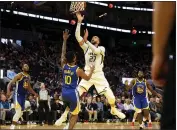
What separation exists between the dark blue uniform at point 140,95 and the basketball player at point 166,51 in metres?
9.25

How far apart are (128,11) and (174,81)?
129 ft

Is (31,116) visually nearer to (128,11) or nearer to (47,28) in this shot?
(47,28)

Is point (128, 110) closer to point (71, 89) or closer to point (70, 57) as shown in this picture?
point (71, 89)

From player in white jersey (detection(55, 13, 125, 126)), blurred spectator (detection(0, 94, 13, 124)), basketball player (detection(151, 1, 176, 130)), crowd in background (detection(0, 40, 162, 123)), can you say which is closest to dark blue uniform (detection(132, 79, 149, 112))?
player in white jersey (detection(55, 13, 125, 126))

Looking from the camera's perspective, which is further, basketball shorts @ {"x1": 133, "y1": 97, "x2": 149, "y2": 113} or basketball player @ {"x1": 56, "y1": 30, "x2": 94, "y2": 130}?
basketball shorts @ {"x1": 133, "y1": 97, "x2": 149, "y2": 113}

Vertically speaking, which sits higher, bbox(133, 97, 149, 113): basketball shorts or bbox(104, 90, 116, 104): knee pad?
bbox(104, 90, 116, 104): knee pad

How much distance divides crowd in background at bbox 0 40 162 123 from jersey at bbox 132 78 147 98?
4057mm

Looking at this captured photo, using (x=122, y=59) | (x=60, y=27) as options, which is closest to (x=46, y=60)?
(x=60, y=27)

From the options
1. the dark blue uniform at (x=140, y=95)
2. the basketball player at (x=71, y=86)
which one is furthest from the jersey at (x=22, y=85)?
the dark blue uniform at (x=140, y=95)

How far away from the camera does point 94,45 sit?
8.89 m

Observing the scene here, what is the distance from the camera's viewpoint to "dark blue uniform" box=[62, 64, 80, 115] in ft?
23.5

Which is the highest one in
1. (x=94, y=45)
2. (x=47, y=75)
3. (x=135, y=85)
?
(x=94, y=45)

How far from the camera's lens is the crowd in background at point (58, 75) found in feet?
49.6

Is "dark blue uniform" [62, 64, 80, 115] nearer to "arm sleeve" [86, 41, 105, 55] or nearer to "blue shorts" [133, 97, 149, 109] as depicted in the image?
"arm sleeve" [86, 41, 105, 55]
